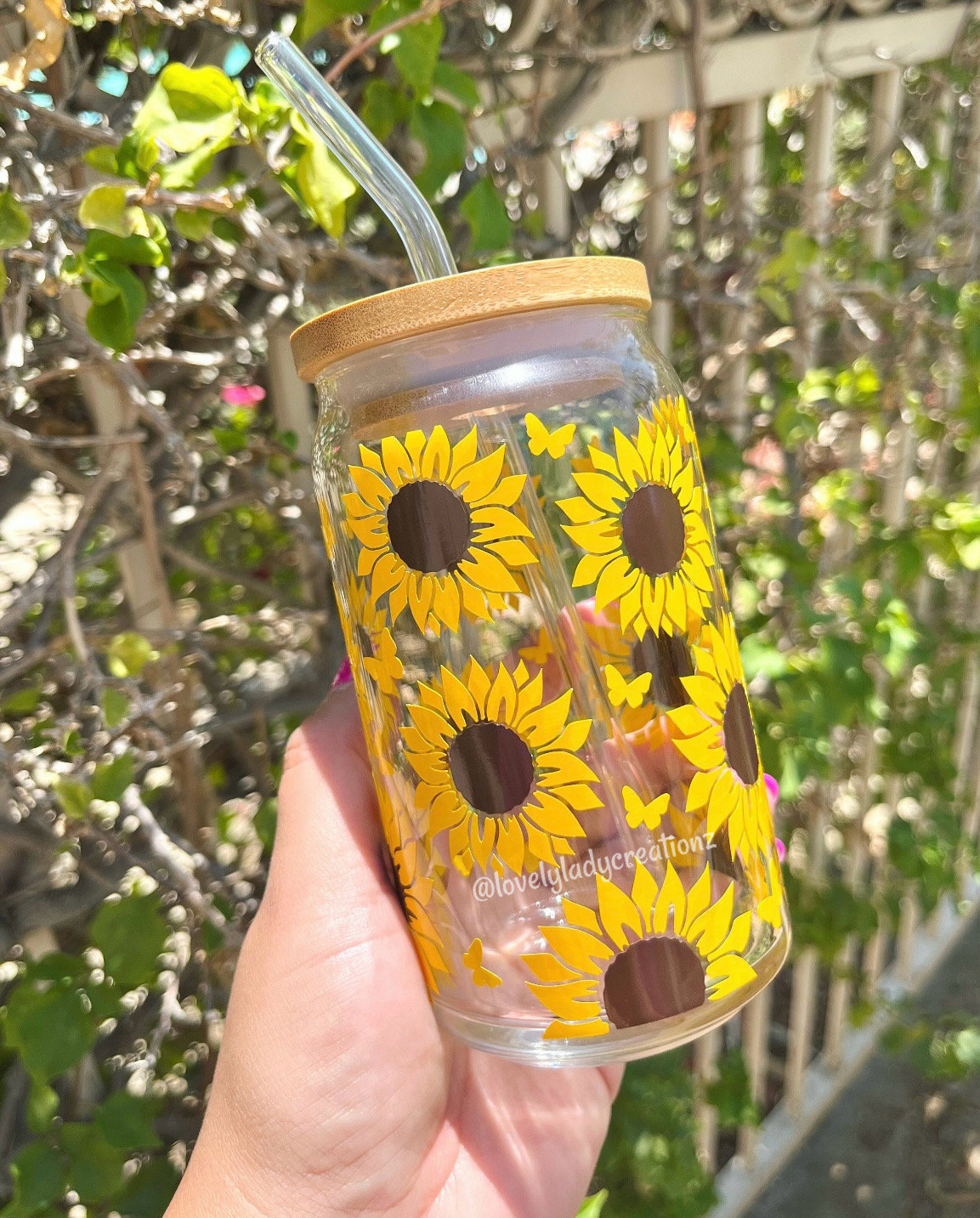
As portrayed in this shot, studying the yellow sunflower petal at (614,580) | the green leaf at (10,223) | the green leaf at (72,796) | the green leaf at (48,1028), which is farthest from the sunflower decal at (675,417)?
the green leaf at (48,1028)

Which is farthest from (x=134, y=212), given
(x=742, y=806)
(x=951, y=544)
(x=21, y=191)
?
(x=951, y=544)

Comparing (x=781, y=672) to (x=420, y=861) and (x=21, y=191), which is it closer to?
(x=420, y=861)

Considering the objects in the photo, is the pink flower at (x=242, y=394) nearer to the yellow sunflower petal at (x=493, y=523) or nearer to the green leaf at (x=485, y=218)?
the green leaf at (x=485, y=218)

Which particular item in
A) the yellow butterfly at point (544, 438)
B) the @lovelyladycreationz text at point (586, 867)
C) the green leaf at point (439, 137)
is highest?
the green leaf at point (439, 137)

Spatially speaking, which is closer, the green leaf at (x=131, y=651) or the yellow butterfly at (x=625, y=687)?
the yellow butterfly at (x=625, y=687)

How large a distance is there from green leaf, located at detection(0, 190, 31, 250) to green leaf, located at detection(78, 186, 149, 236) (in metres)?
0.04

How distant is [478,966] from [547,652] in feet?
0.76

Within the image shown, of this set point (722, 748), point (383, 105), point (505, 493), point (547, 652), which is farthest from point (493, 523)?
point (383, 105)

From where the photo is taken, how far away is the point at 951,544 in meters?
1.38

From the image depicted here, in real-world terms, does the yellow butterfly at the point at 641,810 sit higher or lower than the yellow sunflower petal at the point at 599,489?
lower

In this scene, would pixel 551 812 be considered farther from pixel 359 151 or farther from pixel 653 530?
pixel 359 151

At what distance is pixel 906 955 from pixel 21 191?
2.30m

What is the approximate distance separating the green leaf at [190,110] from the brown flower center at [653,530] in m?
0.39

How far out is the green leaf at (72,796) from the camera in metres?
0.81
